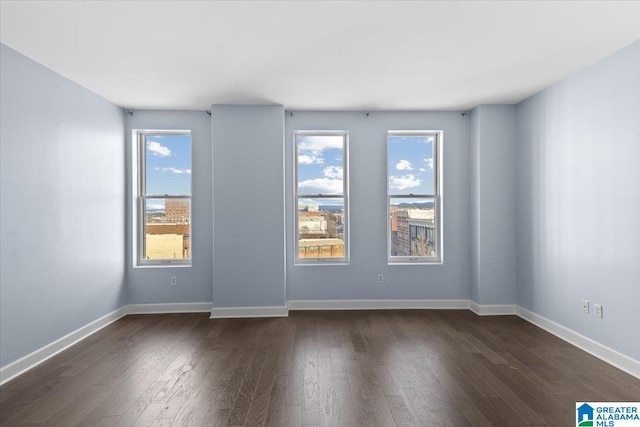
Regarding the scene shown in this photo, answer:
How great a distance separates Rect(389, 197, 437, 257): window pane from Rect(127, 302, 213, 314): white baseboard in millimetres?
2780

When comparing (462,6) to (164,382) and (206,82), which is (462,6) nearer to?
(206,82)

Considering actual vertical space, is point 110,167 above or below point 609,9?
below

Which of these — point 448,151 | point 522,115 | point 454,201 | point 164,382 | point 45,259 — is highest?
point 522,115

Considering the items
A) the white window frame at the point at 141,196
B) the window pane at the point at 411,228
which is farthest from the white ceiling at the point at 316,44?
the window pane at the point at 411,228

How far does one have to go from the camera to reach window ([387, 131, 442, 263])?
547cm

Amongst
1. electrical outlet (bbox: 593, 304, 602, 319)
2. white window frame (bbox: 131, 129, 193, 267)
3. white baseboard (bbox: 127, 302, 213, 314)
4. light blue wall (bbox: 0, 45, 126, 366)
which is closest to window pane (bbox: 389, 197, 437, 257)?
electrical outlet (bbox: 593, 304, 602, 319)

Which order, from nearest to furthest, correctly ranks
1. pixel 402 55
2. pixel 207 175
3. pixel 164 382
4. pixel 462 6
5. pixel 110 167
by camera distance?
pixel 462 6 < pixel 164 382 < pixel 402 55 < pixel 110 167 < pixel 207 175

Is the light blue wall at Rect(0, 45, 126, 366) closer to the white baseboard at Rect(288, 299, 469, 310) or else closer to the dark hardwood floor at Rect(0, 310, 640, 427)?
the dark hardwood floor at Rect(0, 310, 640, 427)

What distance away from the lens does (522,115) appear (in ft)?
16.0

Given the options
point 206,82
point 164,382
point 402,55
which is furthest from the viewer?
point 206,82

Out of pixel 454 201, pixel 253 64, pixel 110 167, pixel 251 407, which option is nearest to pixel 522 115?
pixel 454 201

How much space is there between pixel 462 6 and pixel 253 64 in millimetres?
1901

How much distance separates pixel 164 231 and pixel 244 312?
1.65 m

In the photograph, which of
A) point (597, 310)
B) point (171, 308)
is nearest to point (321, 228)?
point (171, 308)
